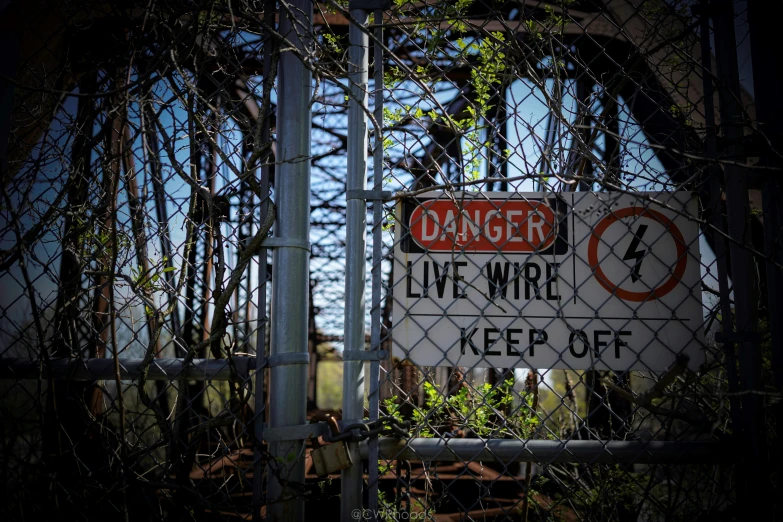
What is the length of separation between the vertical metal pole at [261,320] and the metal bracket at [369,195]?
0.85 feet

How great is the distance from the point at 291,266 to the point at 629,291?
3.42ft

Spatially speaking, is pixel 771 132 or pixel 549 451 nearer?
pixel 549 451

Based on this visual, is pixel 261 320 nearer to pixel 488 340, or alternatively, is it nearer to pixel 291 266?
pixel 291 266

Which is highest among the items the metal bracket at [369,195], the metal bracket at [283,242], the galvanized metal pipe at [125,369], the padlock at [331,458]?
the metal bracket at [369,195]

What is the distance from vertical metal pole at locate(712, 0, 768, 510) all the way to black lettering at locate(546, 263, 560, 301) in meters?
0.51

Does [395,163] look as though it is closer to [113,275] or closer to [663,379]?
[113,275]

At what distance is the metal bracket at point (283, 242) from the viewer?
1545 millimetres

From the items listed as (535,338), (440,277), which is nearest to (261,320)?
(440,277)

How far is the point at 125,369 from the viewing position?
1653 mm

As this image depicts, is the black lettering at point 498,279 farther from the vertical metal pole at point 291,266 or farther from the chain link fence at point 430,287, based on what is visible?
the vertical metal pole at point 291,266

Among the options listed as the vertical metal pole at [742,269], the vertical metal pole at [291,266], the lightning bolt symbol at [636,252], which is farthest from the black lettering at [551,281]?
the vertical metal pole at [291,266]

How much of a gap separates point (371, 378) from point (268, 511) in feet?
1.50

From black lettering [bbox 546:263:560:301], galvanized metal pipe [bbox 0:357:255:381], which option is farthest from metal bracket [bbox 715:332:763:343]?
galvanized metal pipe [bbox 0:357:255:381]

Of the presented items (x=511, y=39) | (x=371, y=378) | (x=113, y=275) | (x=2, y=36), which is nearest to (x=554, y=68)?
(x=511, y=39)
